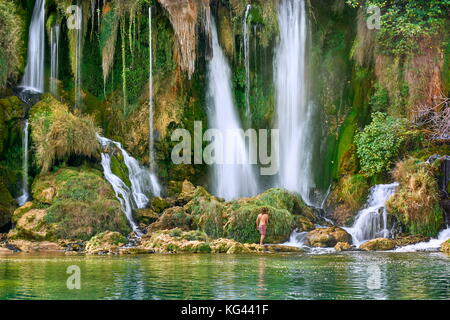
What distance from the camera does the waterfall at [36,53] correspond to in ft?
85.9

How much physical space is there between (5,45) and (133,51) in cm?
532

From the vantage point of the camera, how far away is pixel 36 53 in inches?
1052

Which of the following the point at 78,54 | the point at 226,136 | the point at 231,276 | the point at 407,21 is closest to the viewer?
the point at 231,276

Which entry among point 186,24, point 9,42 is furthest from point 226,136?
point 9,42

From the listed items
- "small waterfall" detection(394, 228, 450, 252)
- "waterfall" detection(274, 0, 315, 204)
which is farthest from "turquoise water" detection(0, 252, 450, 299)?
"waterfall" detection(274, 0, 315, 204)

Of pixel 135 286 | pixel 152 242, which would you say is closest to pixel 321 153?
pixel 152 242

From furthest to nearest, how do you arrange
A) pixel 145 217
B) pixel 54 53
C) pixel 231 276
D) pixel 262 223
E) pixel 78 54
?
1. pixel 78 54
2. pixel 54 53
3. pixel 145 217
4. pixel 262 223
5. pixel 231 276

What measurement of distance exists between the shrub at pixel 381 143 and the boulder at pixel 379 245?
445cm

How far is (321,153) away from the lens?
27484 mm

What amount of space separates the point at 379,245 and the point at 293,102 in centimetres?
965

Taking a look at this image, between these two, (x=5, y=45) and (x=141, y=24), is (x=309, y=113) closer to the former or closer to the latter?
(x=141, y=24)

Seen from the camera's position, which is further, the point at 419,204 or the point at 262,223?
the point at 419,204

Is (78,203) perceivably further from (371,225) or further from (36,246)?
(371,225)

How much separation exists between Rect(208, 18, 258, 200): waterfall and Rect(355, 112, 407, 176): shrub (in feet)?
15.5
